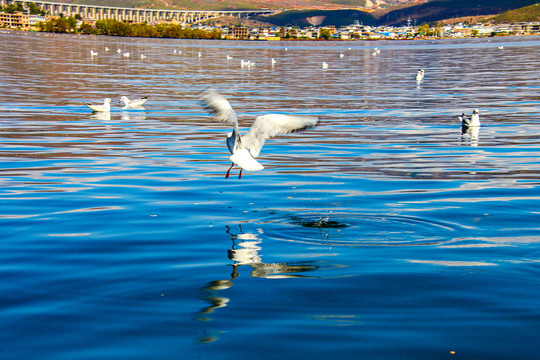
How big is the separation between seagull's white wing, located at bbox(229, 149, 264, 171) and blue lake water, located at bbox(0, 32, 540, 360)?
70 centimetres

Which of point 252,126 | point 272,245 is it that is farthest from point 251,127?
point 272,245

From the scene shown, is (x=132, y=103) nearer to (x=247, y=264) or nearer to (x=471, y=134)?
Result: (x=471, y=134)

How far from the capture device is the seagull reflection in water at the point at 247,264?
6.51m

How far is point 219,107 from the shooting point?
1059 centimetres

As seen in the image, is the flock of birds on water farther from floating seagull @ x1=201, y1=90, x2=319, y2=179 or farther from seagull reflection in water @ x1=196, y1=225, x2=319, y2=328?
seagull reflection in water @ x1=196, y1=225, x2=319, y2=328

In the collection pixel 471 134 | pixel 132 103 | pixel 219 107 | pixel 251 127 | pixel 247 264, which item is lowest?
pixel 247 264

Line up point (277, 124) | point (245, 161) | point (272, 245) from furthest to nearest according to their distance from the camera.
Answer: point (277, 124) → point (245, 161) → point (272, 245)

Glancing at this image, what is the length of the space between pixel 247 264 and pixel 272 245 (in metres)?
0.87

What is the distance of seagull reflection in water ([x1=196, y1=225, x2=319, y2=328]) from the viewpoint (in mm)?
6510

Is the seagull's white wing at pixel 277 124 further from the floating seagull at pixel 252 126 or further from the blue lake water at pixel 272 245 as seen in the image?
the blue lake water at pixel 272 245

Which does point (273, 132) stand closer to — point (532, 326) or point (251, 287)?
point (251, 287)

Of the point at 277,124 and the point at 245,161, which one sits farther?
the point at 277,124

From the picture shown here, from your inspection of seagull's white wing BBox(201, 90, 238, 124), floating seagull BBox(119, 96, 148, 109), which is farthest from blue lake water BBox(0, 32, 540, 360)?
floating seagull BBox(119, 96, 148, 109)

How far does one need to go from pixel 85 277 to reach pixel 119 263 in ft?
1.87
